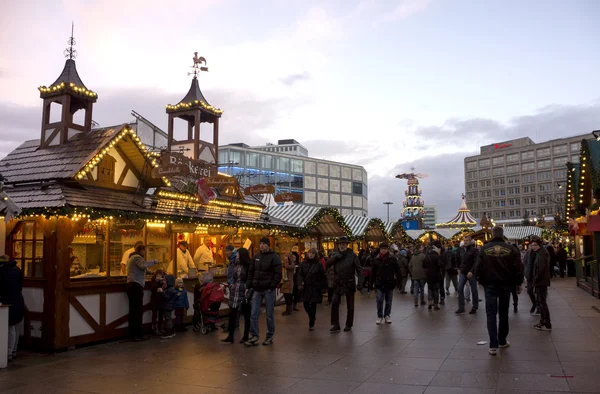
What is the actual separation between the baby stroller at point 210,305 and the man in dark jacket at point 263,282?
6.09 feet

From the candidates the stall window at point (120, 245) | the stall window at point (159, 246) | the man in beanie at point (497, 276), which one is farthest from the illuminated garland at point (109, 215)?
the man in beanie at point (497, 276)

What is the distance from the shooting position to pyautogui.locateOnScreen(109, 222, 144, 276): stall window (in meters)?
10.9

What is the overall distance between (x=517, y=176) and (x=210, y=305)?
124677 mm

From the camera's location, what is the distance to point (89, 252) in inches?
424

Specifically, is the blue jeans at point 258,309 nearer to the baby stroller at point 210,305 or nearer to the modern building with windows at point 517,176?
the baby stroller at point 210,305

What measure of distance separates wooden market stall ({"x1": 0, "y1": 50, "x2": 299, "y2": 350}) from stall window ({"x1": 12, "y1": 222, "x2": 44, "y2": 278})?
0.02 metres

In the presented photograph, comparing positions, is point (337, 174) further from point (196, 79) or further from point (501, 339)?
point (501, 339)

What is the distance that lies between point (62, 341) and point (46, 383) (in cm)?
237

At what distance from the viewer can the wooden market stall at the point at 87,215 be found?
30.1 ft

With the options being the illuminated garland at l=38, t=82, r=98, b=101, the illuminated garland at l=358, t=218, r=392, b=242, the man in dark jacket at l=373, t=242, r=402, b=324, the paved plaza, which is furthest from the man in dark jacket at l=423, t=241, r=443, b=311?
the illuminated garland at l=358, t=218, r=392, b=242

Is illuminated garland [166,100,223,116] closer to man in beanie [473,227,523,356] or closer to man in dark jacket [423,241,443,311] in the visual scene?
man in dark jacket [423,241,443,311]

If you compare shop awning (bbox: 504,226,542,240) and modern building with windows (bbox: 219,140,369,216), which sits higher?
modern building with windows (bbox: 219,140,369,216)

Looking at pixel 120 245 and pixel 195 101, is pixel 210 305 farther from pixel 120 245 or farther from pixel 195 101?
pixel 195 101

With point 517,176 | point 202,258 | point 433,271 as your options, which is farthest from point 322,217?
point 517,176
